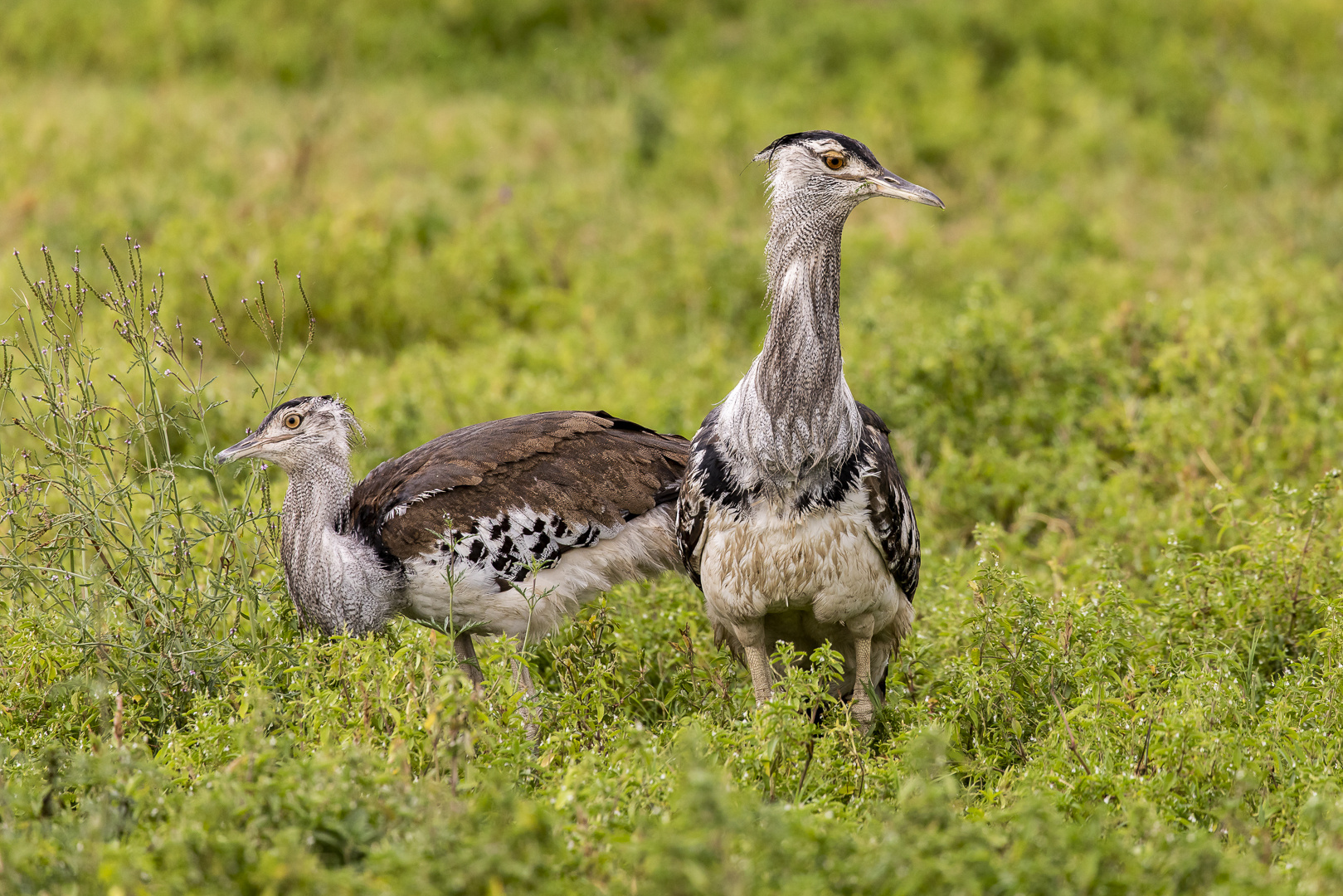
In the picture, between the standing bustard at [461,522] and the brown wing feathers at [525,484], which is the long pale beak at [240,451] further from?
the brown wing feathers at [525,484]

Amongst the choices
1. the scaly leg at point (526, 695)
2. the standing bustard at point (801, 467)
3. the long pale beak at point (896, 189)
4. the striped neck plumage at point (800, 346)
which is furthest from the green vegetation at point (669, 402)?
the long pale beak at point (896, 189)

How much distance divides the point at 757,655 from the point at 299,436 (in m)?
1.67

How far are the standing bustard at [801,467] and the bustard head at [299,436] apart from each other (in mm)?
1205

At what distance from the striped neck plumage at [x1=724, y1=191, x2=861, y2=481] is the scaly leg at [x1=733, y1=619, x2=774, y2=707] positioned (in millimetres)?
546

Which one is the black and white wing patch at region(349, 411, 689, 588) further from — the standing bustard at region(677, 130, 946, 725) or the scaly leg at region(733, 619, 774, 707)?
the scaly leg at region(733, 619, 774, 707)

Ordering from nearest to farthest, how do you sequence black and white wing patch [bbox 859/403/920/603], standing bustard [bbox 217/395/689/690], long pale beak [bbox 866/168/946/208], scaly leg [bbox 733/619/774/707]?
long pale beak [bbox 866/168/946/208] < black and white wing patch [bbox 859/403/920/603] < scaly leg [bbox 733/619/774/707] < standing bustard [bbox 217/395/689/690]

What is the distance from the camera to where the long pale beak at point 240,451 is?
13.4 ft

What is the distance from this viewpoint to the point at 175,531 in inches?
160

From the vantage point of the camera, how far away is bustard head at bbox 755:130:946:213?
3.67m

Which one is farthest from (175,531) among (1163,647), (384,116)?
(384,116)

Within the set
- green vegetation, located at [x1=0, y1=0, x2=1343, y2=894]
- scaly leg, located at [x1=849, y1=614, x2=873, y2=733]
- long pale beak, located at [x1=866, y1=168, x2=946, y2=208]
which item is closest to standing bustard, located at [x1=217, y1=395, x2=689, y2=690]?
green vegetation, located at [x1=0, y1=0, x2=1343, y2=894]

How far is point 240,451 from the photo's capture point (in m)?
4.16

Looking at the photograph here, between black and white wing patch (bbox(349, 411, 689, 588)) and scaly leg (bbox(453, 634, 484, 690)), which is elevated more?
black and white wing patch (bbox(349, 411, 689, 588))

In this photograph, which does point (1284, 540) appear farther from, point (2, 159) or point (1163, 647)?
point (2, 159)
